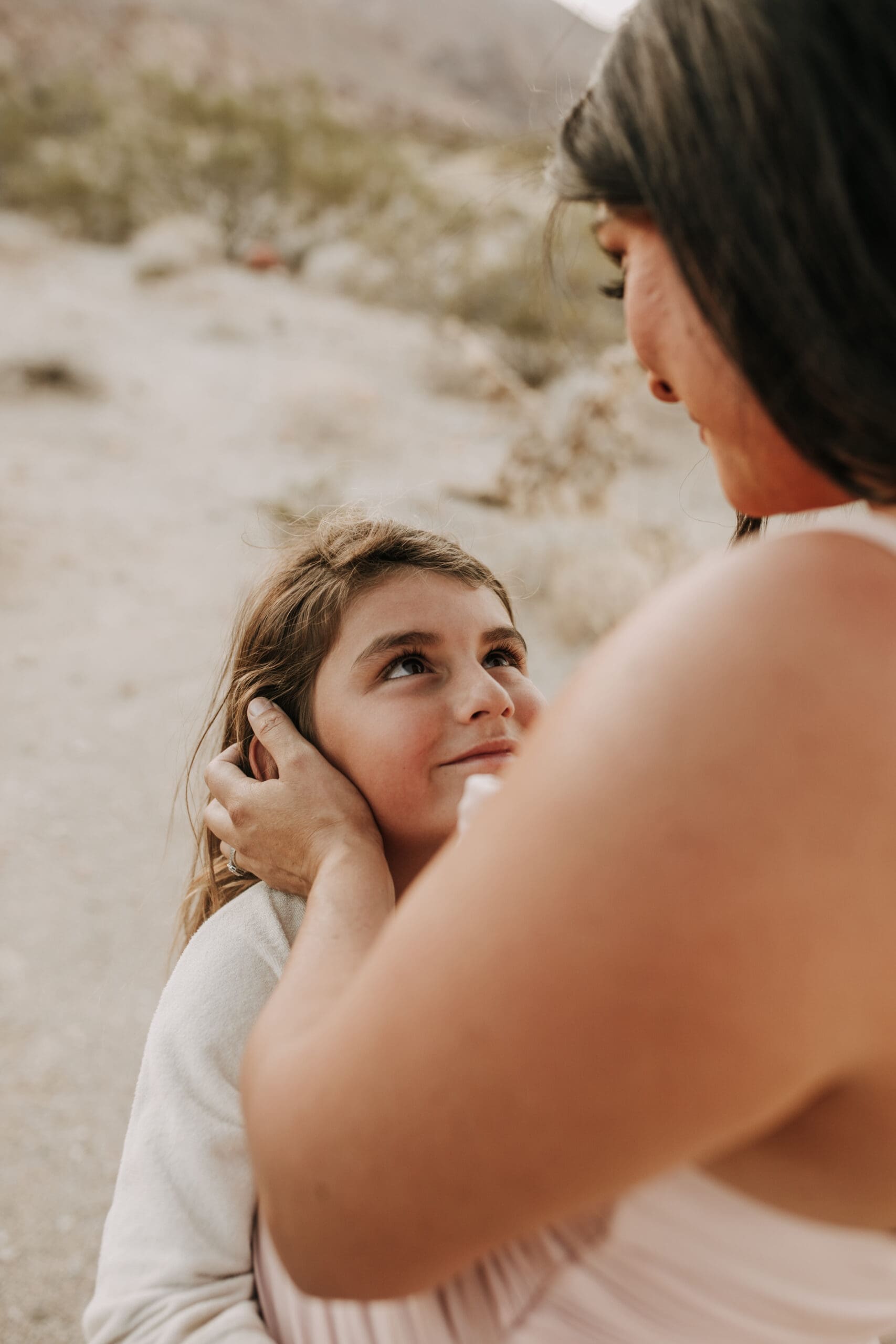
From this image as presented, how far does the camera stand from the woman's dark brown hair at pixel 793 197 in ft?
2.11

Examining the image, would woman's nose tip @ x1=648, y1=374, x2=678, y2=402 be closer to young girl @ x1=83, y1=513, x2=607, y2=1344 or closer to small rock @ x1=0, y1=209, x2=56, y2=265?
young girl @ x1=83, y1=513, x2=607, y2=1344

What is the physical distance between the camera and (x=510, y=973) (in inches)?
24.0

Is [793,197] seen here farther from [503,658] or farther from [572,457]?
[572,457]

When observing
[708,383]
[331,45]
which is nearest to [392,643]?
[708,383]

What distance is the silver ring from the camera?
143 centimetres

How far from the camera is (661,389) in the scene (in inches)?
38.2

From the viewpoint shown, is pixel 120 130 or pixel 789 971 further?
pixel 120 130

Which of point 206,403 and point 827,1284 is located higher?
point 827,1284

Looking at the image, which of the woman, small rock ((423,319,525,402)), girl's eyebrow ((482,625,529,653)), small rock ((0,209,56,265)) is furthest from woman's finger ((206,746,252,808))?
small rock ((0,209,56,265))

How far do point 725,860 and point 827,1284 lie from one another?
1.56ft

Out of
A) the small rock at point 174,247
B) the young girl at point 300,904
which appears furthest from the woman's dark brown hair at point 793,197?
the small rock at point 174,247

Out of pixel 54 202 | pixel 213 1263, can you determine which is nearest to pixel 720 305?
pixel 213 1263

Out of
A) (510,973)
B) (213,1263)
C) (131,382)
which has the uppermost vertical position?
(510,973)

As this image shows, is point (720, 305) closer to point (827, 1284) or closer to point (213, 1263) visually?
point (827, 1284)
